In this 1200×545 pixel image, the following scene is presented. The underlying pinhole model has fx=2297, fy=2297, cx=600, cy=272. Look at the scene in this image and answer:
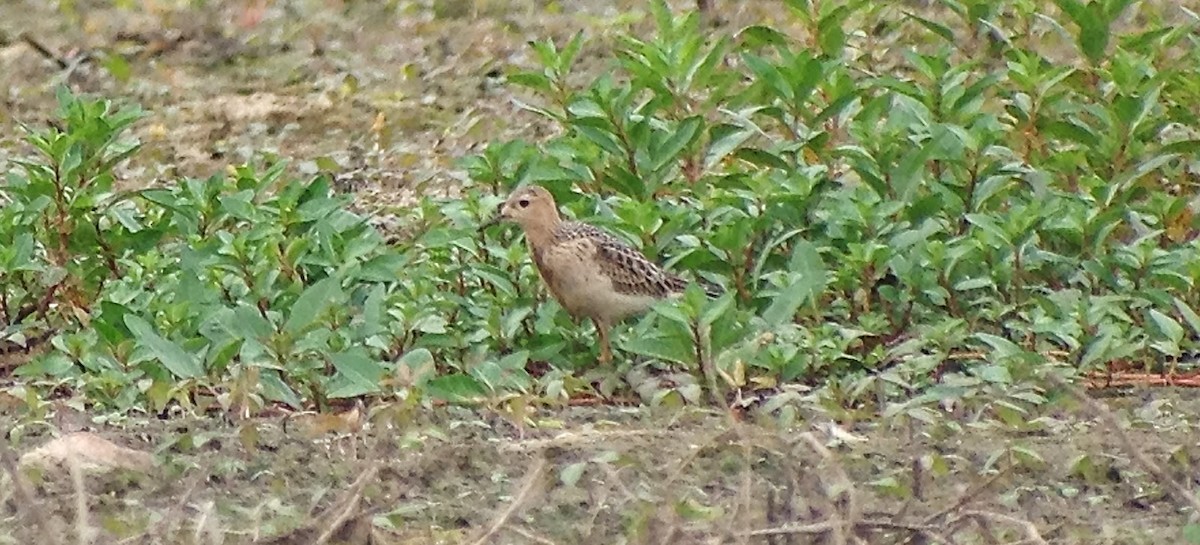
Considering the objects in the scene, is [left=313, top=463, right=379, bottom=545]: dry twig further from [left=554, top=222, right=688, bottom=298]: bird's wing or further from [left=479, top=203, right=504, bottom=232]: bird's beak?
[left=479, top=203, right=504, bottom=232]: bird's beak

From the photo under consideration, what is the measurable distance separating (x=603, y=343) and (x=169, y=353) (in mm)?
1292

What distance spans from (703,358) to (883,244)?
0.81 meters

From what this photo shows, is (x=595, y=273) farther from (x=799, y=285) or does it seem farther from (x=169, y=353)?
(x=169, y=353)

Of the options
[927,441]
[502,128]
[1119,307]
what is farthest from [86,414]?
[502,128]

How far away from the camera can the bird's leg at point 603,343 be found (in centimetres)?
655

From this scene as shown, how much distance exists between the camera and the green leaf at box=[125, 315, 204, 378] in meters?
6.00

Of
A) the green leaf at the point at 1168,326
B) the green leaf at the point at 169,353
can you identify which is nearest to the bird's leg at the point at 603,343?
the green leaf at the point at 169,353

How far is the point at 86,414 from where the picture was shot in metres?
6.03

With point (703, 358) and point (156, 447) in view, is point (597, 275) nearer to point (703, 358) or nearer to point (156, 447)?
point (703, 358)

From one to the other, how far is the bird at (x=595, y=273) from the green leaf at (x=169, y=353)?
1.19 meters

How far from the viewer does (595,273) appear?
259 inches

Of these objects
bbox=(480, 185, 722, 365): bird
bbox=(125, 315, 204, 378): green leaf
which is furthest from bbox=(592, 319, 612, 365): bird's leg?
bbox=(125, 315, 204, 378): green leaf

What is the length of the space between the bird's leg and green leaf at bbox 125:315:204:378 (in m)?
1.18

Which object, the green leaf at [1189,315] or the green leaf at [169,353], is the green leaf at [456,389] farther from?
the green leaf at [1189,315]
